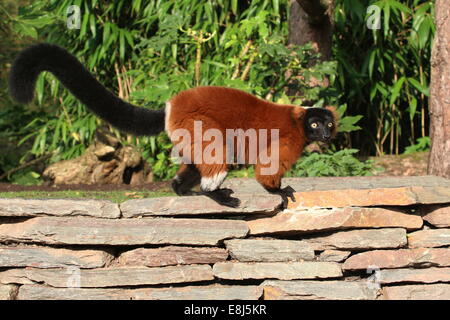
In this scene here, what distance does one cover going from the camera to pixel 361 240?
420cm

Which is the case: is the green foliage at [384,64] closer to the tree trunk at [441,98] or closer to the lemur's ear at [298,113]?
the tree trunk at [441,98]

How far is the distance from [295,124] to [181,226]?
39.0 inches

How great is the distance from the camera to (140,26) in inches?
301

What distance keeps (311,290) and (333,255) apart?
300 mm

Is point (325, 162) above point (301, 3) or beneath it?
beneath

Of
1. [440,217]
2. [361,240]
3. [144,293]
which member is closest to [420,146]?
[440,217]

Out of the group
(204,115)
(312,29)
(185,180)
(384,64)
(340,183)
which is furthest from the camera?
(384,64)

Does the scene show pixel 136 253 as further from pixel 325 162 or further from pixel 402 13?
pixel 402 13

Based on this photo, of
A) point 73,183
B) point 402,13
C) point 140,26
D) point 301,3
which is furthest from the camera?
point 140,26

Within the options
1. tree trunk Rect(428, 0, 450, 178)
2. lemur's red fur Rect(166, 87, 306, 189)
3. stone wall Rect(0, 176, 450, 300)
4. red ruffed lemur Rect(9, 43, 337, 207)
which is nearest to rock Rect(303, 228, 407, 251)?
stone wall Rect(0, 176, 450, 300)

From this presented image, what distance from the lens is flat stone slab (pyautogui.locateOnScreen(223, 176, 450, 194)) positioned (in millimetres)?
4445

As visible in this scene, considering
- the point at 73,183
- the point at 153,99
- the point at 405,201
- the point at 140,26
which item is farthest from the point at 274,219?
the point at 140,26

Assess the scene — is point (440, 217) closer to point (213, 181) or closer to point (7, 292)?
point (213, 181)

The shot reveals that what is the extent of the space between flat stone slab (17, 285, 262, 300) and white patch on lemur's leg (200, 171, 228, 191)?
0.66m
